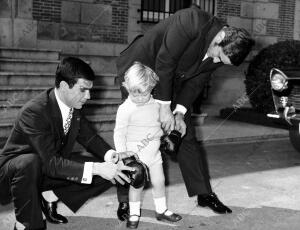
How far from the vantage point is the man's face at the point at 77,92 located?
3477 mm

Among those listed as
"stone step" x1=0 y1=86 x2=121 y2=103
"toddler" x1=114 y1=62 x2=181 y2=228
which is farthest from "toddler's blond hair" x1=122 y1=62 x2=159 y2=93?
"stone step" x1=0 y1=86 x2=121 y2=103

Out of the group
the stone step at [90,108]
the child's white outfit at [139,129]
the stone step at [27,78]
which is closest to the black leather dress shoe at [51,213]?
the child's white outfit at [139,129]

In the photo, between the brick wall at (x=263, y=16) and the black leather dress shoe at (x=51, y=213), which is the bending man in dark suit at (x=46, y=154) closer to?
the black leather dress shoe at (x=51, y=213)

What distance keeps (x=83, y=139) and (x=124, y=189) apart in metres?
0.60

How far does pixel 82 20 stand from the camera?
11234mm

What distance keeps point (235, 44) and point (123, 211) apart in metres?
1.68

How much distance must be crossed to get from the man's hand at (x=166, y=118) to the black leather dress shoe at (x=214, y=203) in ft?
2.74

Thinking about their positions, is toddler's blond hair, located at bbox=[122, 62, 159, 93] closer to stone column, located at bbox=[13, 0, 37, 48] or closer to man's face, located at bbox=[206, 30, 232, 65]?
man's face, located at bbox=[206, 30, 232, 65]

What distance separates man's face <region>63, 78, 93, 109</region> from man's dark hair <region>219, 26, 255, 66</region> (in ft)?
3.62

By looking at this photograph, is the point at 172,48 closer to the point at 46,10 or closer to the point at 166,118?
the point at 166,118

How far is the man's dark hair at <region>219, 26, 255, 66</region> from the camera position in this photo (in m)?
3.79

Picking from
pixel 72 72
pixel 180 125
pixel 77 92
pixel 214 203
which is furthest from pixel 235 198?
pixel 72 72

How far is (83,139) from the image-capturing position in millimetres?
4000

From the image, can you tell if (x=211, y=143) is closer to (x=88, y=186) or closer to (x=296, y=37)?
(x=88, y=186)
